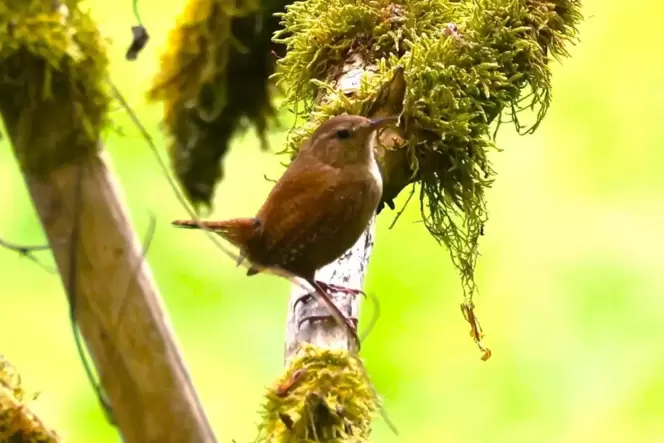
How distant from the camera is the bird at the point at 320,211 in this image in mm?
1151

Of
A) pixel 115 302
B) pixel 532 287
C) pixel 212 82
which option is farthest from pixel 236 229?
pixel 532 287

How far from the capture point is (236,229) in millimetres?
1162

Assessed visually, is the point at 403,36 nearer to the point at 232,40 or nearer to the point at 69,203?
the point at 232,40

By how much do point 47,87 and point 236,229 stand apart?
509mm

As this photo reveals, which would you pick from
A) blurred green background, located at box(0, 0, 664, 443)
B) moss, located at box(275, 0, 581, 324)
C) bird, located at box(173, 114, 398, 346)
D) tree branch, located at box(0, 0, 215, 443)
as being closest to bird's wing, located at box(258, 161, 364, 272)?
bird, located at box(173, 114, 398, 346)

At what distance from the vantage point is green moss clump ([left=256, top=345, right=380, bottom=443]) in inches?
35.1

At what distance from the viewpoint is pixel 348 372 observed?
38.1 inches

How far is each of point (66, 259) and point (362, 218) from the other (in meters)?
0.59

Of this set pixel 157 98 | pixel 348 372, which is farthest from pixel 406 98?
pixel 157 98

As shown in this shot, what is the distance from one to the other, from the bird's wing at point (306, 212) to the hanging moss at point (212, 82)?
0.52 meters

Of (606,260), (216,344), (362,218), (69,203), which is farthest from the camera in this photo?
(606,260)

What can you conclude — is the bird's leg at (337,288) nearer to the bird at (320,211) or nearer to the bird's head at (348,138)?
the bird at (320,211)

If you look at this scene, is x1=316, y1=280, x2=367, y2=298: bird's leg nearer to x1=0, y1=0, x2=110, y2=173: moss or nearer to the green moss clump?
the green moss clump

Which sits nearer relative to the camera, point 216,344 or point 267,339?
point 216,344
